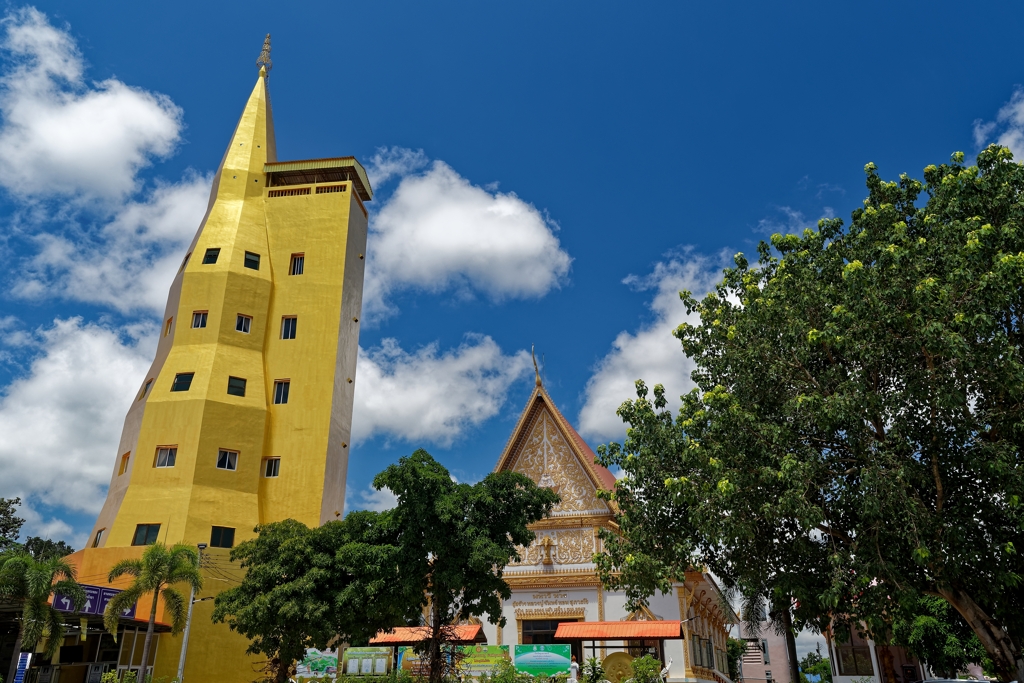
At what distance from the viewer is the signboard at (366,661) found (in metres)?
25.0

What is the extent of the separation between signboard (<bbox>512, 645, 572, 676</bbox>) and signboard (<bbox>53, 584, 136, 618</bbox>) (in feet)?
45.1

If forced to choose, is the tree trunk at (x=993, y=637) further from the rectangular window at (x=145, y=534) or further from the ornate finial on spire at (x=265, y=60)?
the ornate finial on spire at (x=265, y=60)

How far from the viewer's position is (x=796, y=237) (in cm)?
1853

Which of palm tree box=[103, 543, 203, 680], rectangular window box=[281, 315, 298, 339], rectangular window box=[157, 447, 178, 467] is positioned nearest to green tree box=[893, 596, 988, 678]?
palm tree box=[103, 543, 203, 680]

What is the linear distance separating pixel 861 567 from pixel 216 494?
88.9 ft

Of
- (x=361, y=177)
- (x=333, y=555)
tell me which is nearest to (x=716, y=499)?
(x=333, y=555)

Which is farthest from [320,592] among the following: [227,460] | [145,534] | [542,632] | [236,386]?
[236,386]

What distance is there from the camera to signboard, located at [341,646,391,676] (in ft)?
81.9

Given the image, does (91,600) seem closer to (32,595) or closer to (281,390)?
(32,595)

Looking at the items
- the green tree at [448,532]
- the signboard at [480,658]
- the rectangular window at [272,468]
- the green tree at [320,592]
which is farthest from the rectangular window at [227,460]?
the signboard at [480,658]

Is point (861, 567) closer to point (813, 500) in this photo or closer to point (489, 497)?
point (813, 500)

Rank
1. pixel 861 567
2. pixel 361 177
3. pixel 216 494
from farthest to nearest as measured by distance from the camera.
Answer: pixel 361 177 < pixel 216 494 < pixel 861 567

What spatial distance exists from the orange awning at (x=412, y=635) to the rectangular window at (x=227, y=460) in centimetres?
1165

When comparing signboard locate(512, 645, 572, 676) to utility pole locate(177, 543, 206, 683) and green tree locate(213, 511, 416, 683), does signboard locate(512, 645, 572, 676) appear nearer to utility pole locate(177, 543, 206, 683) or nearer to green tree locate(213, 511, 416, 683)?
green tree locate(213, 511, 416, 683)
